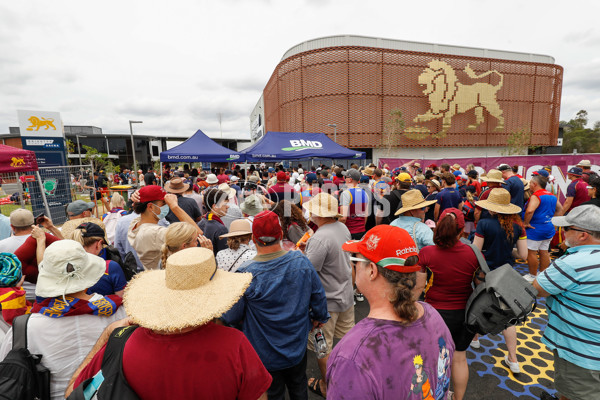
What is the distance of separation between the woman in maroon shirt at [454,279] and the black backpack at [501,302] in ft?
0.82

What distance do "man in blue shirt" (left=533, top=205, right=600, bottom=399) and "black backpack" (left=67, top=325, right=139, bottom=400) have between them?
113 inches

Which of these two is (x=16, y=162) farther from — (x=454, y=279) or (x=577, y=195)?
(x=577, y=195)

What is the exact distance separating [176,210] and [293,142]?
25.5 ft

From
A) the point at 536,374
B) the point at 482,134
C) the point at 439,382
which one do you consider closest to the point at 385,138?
the point at 482,134

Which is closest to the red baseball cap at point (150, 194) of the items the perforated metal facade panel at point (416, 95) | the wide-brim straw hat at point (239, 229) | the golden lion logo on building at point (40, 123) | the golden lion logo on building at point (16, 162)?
the wide-brim straw hat at point (239, 229)

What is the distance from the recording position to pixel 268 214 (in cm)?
225

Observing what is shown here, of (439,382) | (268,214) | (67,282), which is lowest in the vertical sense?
(439,382)

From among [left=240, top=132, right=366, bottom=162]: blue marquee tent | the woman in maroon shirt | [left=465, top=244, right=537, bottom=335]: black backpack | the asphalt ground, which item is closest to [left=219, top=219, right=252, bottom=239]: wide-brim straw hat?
the woman in maroon shirt

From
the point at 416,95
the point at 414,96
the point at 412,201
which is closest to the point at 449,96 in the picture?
the point at 416,95

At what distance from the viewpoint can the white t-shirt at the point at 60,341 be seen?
168cm

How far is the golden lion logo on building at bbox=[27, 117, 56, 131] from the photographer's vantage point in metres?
9.88

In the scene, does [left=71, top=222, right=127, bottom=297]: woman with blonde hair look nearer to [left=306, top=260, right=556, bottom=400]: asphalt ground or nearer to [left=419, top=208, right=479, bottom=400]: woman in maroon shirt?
[left=306, top=260, right=556, bottom=400]: asphalt ground

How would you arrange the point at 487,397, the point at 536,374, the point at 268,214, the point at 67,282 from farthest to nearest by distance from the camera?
the point at 536,374
the point at 487,397
the point at 268,214
the point at 67,282

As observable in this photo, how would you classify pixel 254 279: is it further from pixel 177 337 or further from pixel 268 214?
pixel 177 337
